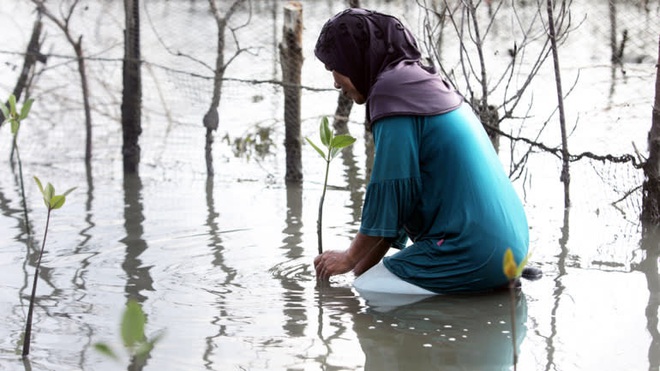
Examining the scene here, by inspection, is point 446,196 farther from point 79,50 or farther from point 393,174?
point 79,50

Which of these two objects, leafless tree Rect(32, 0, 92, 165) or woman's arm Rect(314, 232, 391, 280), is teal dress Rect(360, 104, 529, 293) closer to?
woman's arm Rect(314, 232, 391, 280)

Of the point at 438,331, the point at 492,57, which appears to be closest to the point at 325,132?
the point at 438,331

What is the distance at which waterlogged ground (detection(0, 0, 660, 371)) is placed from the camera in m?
3.97

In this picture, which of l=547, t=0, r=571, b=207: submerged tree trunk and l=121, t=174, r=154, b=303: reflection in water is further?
l=547, t=0, r=571, b=207: submerged tree trunk

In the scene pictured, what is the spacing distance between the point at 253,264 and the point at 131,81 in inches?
123

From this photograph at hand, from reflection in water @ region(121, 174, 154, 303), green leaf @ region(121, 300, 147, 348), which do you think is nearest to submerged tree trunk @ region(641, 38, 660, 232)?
reflection in water @ region(121, 174, 154, 303)

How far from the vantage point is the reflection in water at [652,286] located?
12.9 feet

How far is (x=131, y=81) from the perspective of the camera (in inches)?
318

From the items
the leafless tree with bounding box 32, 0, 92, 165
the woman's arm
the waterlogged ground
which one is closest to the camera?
the waterlogged ground

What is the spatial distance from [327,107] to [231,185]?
2.86m

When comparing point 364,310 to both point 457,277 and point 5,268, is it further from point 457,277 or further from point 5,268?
point 5,268

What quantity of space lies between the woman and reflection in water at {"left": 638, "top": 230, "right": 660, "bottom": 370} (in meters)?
0.64

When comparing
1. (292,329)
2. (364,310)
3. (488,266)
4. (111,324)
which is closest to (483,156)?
(488,266)

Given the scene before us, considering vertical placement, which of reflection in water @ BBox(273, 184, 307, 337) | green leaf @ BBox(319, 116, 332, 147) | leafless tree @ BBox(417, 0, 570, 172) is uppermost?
leafless tree @ BBox(417, 0, 570, 172)
